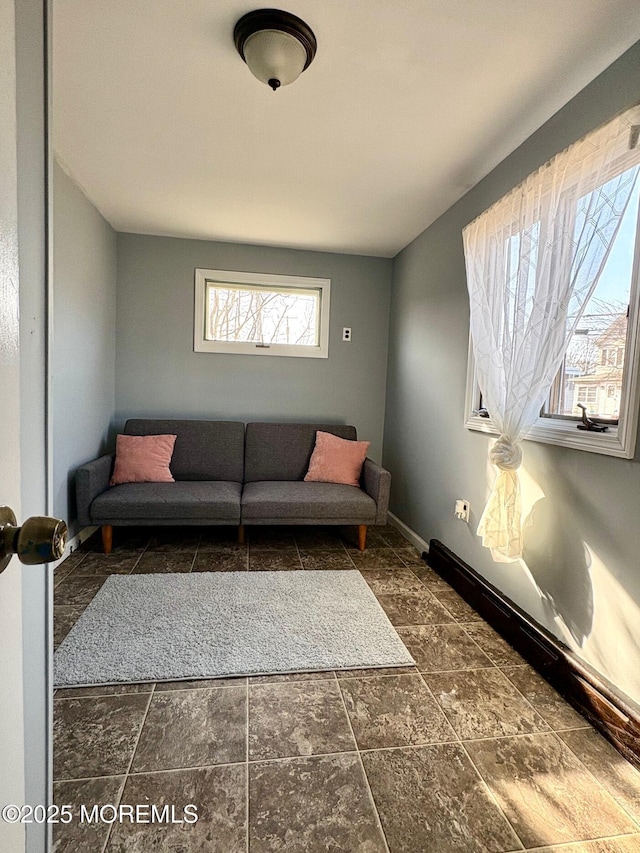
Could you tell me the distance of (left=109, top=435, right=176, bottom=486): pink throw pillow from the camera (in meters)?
2.93

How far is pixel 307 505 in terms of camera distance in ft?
9.09

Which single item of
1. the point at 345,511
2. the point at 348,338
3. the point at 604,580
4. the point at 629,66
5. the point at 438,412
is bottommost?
the point at 345,511

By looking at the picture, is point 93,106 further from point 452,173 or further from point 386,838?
point 386,838

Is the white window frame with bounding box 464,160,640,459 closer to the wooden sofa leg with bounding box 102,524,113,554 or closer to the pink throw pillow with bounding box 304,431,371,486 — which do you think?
the pink throw pillow with bounding box 304,431,371,486

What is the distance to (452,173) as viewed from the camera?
2.25 metres

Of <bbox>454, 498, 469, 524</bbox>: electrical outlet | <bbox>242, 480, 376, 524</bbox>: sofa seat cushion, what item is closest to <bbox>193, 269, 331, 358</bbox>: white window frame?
<bbox>242, 480, 376, 524</bbox>: sofa seat cushion

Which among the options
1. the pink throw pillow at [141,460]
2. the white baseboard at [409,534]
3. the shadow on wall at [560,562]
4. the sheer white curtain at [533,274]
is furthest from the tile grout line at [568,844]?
the pink throw pillow at [141,460]

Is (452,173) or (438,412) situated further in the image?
(438,412)

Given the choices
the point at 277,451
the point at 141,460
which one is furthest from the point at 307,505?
the point at 141,460

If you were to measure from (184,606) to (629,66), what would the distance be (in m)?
2.95

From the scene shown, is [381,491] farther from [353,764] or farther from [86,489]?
[86,489]

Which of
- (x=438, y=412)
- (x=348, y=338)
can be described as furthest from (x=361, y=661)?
(x=348, y=338)

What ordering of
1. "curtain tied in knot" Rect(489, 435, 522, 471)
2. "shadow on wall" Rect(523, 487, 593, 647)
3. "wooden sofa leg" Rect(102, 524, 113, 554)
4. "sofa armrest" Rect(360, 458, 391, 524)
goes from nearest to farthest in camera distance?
"shadow on wall" Rect(523, 487, 593, 647), "curtain tied in knot" Rect(489, 435, 522, 471), "wooden sofa leg" Rect(102, 524, 113, 554), "sofa armrest" Rect(360, 458, 391, 524)

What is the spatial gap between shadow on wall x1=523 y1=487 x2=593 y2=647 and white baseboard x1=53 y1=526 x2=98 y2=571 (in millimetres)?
2721
